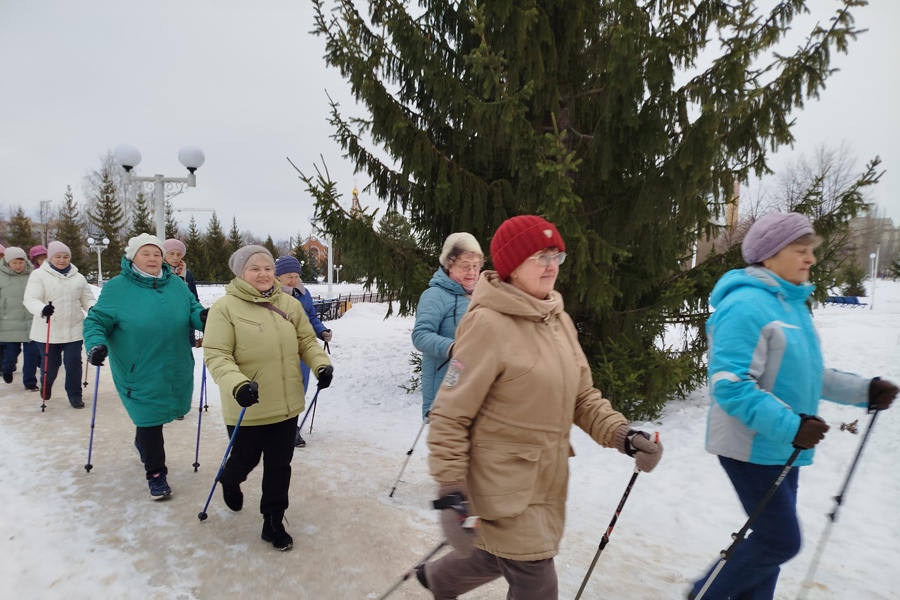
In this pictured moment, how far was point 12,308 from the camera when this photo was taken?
23.7ft

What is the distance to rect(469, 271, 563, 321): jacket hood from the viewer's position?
193 centimetres

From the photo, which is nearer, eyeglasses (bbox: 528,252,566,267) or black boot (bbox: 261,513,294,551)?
eyeglasses (bbox: 528,252,566,267)

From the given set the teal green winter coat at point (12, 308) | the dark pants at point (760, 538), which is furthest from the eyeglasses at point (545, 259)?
the teal green winter coat at point (12, 308)

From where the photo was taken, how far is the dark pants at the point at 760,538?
224 centimetres

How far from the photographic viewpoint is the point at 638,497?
4250 millimetres

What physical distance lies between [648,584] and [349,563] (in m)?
1.82

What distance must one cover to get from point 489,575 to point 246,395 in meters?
1.64

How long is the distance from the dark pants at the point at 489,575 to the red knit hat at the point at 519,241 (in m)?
1.10

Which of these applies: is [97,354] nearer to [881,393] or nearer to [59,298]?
[59,298]

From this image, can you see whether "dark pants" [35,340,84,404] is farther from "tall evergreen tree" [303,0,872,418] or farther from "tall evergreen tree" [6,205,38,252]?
"tall evergreen tree" [6,205,38,252]

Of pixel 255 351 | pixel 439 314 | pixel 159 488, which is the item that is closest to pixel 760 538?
pixel 439 314

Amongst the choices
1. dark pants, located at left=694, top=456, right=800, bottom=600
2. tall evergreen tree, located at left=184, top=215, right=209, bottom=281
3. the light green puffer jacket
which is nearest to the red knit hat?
dark pants, located at left=694, top=456, right=800, bottom=600

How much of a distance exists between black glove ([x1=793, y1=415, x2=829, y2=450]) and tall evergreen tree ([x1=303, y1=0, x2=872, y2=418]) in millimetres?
3167

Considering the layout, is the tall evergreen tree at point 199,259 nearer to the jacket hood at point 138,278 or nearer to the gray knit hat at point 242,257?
the jacket hood at point 138,278
